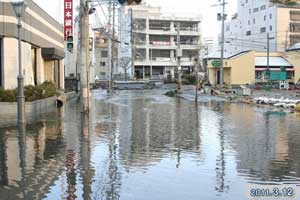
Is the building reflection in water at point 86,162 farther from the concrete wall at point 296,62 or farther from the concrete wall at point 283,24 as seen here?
the concrete wall at point 283,24

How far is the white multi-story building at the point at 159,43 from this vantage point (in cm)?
10112

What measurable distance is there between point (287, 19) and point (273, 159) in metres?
88.4

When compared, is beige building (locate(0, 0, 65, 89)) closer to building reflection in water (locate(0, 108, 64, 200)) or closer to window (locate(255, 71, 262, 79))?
building reflection in water (locate(0, 108, 64, 200))

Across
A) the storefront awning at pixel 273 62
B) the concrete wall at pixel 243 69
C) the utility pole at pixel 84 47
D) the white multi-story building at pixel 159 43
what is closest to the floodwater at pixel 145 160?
the utility pole at pixel 84 47

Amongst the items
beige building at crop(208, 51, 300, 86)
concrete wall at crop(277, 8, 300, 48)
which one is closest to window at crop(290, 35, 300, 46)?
concrete wall at crop(277, 8, 300, 48)

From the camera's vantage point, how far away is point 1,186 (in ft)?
28.7

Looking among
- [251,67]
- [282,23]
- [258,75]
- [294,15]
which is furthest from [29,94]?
[294,15]

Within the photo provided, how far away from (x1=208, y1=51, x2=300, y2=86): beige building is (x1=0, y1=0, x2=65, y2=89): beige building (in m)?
28.0

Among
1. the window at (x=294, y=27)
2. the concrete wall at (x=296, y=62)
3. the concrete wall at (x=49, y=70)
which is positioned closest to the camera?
the concrete wall at (x=49, y=70)

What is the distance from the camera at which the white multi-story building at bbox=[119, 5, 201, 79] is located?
101 meters

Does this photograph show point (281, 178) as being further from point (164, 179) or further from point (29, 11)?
point (29, 11)

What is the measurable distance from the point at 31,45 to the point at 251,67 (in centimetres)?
4384

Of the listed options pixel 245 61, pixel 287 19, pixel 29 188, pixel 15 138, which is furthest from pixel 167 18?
pixel 29 188

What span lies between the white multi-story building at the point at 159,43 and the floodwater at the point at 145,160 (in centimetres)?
8198
